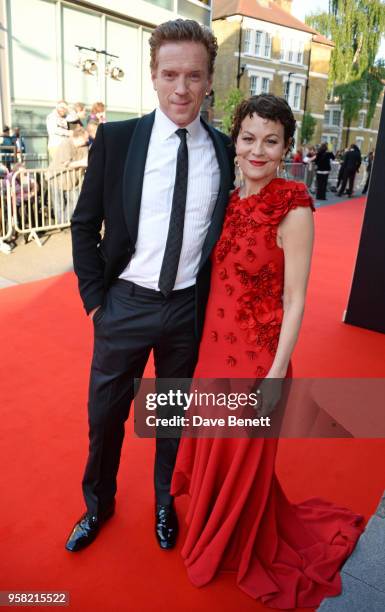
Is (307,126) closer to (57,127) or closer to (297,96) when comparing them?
(297,96)

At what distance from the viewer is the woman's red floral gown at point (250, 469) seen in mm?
1889

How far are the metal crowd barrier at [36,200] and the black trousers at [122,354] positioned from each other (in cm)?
486

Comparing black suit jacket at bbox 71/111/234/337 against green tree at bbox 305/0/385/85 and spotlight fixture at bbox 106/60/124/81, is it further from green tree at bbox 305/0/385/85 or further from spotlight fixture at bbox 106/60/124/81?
green tree at bbox 305/0/385/85

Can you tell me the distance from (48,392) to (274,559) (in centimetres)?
201

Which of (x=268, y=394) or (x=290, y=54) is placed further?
(x=290, y=54)

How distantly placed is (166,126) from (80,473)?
6.08ft

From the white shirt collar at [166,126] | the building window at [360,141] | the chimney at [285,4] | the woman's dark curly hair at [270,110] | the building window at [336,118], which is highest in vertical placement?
the chimney at [285,4]

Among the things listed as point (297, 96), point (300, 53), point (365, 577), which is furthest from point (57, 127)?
point (300, 53)

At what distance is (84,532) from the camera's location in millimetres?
2240

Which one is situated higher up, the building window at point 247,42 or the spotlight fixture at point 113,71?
the building window at point 247,42

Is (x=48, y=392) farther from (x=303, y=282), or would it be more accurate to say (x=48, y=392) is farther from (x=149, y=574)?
(x=303, y=282)

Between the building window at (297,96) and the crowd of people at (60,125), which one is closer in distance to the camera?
the crowd of people at (60,125)

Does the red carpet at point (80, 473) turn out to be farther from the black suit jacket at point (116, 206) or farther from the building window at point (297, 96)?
the building window at point (297, 96)

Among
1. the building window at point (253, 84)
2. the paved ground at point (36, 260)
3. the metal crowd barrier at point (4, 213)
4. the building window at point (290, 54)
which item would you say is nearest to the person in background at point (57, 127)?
the paved ground at point (36, 260)
